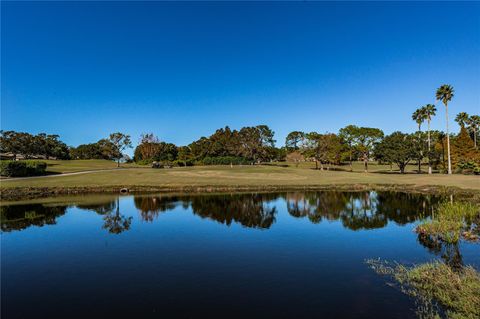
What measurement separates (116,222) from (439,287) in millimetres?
25883

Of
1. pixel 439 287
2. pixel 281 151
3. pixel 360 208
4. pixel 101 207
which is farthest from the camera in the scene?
pixel 281 151

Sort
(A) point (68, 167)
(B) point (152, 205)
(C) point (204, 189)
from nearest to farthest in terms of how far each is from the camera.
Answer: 1. (B) point (152, 205)
2. (C) point (204, 189)
3. (A) point (68, 167)

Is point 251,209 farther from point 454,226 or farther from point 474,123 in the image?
point 474,123


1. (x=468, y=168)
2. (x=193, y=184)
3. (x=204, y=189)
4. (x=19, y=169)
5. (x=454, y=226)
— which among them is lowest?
(x=454, y=226)

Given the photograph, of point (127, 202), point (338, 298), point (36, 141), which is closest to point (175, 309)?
point (338, 298)

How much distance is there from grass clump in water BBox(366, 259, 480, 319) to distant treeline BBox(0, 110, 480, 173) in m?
76.8

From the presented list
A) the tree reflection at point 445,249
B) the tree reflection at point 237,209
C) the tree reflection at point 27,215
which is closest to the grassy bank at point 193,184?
the tree reflection at point 237,209

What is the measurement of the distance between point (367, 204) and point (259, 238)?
73.7 ft

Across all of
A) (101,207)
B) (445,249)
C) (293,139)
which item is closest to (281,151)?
(293,139)

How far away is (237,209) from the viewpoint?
35750 millimetres

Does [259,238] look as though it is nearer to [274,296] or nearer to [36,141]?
[274,296]

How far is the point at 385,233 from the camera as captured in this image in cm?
2345

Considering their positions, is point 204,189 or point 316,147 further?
point 316,147

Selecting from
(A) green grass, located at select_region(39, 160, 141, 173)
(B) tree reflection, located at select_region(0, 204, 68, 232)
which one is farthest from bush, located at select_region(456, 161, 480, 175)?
(A) green grass, located at select_region(39, 160, 141, 173)
